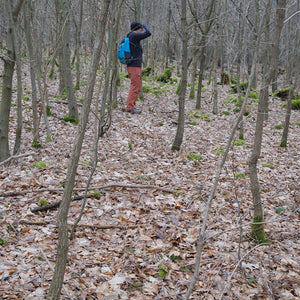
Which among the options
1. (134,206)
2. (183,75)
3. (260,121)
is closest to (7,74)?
(134,206)

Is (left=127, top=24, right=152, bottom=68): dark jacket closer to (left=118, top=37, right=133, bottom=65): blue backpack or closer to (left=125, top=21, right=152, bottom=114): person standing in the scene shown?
(left=125, top=21, right=152, bottom=114): person standing

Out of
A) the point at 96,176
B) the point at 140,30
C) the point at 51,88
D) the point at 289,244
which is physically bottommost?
the point at 289,244

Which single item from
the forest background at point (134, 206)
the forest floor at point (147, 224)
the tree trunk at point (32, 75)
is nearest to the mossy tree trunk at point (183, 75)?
the forest background at point (134, 206)

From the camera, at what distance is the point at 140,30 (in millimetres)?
8617

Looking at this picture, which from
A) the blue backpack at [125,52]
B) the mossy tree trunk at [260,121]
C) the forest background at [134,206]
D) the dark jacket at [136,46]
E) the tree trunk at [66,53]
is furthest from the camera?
the blue backpack at [125,52]

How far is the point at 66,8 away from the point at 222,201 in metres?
6.09

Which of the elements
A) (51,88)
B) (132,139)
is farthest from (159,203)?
(51,88)

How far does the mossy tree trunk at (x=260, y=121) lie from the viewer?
325 cm

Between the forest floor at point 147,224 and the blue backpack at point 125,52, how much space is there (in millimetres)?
2500

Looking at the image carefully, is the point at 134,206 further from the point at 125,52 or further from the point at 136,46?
the point at 136,46

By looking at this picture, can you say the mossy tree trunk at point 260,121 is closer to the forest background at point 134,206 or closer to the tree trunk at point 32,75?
the forest background at point 134,206

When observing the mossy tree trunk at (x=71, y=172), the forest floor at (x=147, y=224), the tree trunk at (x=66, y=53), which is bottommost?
the forest floor at (x=147, y=224)

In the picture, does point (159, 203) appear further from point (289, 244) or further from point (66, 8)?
point (66, 8)

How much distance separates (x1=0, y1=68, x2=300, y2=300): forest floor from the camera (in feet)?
9.80
